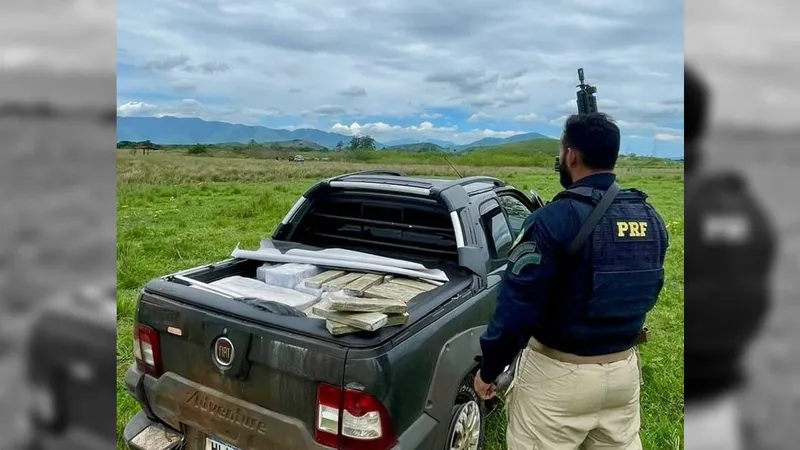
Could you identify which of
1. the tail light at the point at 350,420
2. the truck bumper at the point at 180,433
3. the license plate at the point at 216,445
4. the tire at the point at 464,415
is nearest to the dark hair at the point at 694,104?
the tail light at the point at 350,420

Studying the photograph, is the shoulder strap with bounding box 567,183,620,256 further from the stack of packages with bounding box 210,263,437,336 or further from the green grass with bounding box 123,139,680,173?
the green grass with bounding box 123,139,680,173

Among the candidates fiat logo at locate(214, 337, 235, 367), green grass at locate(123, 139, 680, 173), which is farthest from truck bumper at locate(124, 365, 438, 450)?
green grass at locate(123, 139, 680, 173)

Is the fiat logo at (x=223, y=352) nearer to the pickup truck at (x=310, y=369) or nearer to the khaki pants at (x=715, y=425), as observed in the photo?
the pickup truck at (x=310, y=369)

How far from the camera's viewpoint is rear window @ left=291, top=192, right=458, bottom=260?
3.14m

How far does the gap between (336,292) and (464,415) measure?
921 mm

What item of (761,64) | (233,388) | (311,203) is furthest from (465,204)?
(761,64)

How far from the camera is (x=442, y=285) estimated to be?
8.44ft

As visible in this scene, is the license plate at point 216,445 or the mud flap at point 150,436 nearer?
the license plate at point 216,445

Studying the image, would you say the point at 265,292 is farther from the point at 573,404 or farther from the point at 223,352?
the point at 573,404

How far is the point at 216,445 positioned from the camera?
2.14m

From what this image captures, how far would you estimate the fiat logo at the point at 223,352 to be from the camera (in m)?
2.02

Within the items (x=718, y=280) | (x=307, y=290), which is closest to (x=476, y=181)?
(x=307, y=290)

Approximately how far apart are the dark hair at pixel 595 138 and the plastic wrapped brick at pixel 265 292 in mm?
1285

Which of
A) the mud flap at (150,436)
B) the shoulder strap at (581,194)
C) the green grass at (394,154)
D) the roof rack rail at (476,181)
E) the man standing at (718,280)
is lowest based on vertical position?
the mud flap at (150,436)
